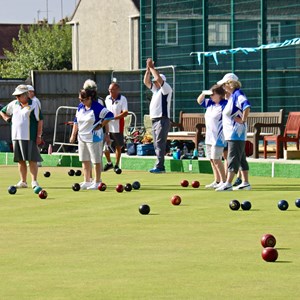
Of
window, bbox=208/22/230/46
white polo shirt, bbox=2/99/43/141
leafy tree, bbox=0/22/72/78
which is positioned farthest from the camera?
leafy tree, bbox=0/22/72/78

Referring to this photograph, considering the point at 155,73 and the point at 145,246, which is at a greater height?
the point at 155,73

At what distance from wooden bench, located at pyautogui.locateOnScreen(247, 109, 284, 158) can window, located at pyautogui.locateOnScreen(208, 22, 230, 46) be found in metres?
16.7

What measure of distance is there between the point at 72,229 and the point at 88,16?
1503 inches

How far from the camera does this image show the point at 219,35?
1484 inches

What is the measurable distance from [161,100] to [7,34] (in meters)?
48.5

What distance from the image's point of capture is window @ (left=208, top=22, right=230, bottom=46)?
3753 centimetres

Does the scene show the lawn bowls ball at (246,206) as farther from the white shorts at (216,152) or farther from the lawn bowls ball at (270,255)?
the lawn bowls ball at (270,255)

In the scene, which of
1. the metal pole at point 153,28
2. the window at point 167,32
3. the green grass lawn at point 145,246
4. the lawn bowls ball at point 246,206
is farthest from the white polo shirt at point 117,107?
the window at point 167,32

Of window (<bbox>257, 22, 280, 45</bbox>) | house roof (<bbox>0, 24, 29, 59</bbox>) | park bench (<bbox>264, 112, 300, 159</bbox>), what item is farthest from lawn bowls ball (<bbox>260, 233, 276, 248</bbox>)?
house roof (<bbox>0, 24, 29, 59</bbox>)

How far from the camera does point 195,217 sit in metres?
10.8

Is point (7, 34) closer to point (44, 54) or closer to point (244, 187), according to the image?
point (44, 54)

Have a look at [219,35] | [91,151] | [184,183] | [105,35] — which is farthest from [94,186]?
[105,35]

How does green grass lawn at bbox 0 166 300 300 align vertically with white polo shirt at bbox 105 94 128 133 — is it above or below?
below

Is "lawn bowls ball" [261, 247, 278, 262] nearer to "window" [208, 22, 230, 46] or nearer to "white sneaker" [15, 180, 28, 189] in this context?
"white sneaker" [15, 180, 28, 189]
